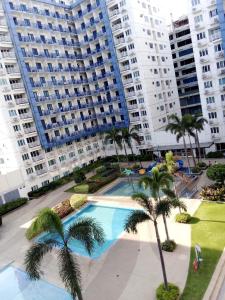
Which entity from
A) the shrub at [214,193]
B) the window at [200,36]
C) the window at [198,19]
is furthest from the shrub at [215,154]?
the window at [198,19]

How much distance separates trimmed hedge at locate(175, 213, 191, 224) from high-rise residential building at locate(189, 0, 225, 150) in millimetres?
24703

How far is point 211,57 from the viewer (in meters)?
44.9

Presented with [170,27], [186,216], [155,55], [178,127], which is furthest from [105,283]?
[170,27]

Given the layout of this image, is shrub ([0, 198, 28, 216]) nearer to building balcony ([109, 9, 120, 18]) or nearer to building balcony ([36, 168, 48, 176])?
building balcony ([36, 168, 48, 176])

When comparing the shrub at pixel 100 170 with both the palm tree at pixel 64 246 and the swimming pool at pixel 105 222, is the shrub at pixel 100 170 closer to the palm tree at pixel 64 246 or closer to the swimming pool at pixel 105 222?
the swimming pool at pixel 105 222

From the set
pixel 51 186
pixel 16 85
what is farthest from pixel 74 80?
pixel 51 186

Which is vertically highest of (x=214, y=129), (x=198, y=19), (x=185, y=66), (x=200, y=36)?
(x=198, y=19)

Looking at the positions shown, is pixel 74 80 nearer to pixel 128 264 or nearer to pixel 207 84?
pixel 207 84

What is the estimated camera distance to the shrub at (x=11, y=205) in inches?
1654

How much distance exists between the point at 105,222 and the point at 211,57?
3175 centimetres

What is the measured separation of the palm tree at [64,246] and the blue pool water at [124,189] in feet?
78.8

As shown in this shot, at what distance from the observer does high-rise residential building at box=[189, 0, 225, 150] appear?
43.3 metres

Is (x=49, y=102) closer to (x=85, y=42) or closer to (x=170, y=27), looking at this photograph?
(x=85, y=42)

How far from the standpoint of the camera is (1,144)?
151 ft
